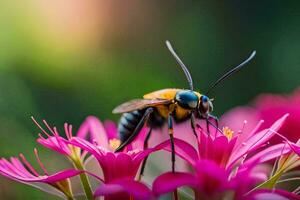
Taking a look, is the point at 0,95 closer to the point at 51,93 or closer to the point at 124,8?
the point at 51,93

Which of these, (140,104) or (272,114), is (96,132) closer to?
(140,104)

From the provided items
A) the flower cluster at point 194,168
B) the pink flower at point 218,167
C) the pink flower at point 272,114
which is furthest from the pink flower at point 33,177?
the pink flower at point 272,114

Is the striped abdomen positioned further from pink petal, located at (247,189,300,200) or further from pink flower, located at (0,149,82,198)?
pink petal, located at (247,189,300,200)

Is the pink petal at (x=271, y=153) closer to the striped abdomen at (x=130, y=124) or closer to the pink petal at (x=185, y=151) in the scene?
the pink petal at (x=185, y=151)

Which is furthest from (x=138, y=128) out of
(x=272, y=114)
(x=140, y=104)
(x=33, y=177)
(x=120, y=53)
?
(x=120, y=53)

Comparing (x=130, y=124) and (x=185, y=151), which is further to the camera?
(x=130, y=124)

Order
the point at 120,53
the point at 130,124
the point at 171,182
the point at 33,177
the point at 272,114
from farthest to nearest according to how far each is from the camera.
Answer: the point at 120,53, the point at 272,114, the point at 130,124, the point at 33,177, the point at 171,182

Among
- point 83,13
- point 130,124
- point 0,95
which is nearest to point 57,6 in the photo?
point 83,13
